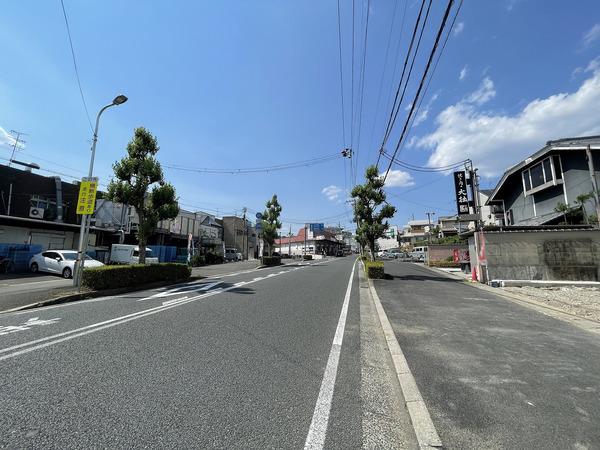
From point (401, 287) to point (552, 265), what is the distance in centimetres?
747

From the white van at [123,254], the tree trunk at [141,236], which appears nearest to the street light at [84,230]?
the tree trunk at [141,236]

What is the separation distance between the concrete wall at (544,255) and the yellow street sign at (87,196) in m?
18.0

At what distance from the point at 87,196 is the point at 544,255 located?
20684mm

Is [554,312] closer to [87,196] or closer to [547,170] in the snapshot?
[547,170]

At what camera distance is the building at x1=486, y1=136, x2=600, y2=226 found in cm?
1695

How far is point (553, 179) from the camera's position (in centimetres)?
1839

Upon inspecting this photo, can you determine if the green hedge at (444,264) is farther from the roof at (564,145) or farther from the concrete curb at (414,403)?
the concrete curb at (414,403)

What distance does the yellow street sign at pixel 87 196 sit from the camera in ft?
38.8

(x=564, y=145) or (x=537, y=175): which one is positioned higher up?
(x=564, y=145)

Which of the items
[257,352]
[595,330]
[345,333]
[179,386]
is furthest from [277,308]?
[595,330]

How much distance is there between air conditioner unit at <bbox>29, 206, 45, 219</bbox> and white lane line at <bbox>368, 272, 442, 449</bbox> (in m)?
28.5

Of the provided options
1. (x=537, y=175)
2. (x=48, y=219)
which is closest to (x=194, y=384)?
(x=537, y=175)

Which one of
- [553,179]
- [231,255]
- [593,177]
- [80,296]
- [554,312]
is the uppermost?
[553,179]

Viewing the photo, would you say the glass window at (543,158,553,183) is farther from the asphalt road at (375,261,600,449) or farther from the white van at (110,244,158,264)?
the white van at (110,244,158,264)
